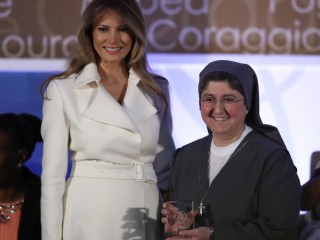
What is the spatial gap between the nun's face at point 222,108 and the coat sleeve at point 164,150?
1.68 feet

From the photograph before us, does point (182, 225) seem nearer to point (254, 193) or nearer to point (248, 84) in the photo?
point (254, 193)

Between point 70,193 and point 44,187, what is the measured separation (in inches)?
4.4

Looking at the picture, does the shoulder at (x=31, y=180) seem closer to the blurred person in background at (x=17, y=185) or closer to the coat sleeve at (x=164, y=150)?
the blurred person in background at (x=17, y=185)

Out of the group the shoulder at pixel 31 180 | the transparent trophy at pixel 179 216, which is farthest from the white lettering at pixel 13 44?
the transparent trophy at pixel 179 216

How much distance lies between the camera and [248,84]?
313 cm

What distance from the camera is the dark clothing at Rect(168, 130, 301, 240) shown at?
9.84 feet

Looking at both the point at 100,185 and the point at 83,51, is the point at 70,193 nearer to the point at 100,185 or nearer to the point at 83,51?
the point at 100,185

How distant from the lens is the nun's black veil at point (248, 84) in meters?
3.12

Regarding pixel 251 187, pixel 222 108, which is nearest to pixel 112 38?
pixel 222 108

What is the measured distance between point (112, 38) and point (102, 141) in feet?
1.47

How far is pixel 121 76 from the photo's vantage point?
3672 millimetres

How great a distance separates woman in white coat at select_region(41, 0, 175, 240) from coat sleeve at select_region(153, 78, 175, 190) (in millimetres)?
59

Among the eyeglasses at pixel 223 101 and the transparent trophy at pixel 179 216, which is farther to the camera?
the eyeglasses at pixel 223 101

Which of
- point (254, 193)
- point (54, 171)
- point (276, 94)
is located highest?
point (276, 94)
